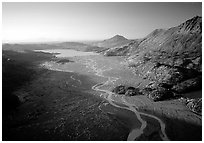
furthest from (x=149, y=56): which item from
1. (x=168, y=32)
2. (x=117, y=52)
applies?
(x=117, y=52)

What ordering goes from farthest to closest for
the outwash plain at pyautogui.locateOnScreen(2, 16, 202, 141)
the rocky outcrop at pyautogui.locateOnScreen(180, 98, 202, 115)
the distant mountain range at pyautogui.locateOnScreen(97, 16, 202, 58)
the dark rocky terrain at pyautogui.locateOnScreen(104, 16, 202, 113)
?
1. the distant mountain range at pyautogui.locateOnScreen(97, 16, 202, 58)
2. the dark rocky terrain at pyautogui.locateOnScreen(104, 16, 202, 113)
3. the rocky outcrop at pyautogui.locateOnScreen(180, 98, 202, 115)
4. the outwash plain at pyautogui.locateOnScreen(2, 16, 202, 141)

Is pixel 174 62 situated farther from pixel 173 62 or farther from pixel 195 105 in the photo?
pixel 195 105

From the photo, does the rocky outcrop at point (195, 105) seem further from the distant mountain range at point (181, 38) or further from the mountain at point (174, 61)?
the distant mountain range at point (181, 38)

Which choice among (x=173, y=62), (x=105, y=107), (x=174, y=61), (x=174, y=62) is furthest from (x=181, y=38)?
(x=105, y=107)

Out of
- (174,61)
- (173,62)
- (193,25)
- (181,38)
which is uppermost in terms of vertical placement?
(193,25)

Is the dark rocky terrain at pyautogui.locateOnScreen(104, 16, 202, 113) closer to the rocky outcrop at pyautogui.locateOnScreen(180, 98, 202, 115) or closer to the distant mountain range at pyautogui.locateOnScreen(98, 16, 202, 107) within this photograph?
the distant mountain range at pyautogui.locateOnScreen(98, 16, 202, 107)

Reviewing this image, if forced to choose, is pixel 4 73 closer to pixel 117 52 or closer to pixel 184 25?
pixel 117 52

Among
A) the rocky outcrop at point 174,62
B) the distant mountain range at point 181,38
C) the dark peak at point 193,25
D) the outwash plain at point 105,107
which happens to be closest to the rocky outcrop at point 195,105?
the outwash plain at point 105,107

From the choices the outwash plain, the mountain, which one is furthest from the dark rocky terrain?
the outwash plain
